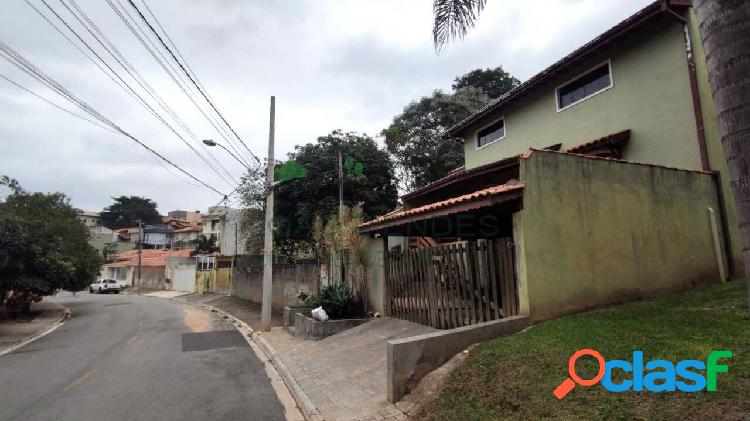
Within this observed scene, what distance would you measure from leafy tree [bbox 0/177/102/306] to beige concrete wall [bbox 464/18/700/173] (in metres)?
21.3

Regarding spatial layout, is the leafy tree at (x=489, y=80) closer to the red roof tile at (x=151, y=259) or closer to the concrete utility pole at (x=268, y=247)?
the concrete utility pole at (x=268, y=247)

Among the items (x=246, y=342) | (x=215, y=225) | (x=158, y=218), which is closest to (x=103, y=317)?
(x=246, y=342)

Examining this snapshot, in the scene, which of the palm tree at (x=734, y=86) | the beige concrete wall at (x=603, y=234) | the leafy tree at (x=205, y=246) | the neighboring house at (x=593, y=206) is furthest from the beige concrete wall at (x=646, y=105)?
the leafy tree at (x=205, y=246)

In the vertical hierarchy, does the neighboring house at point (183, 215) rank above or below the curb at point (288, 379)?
above

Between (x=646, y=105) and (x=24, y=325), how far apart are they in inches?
948

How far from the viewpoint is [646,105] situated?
32.4 ft

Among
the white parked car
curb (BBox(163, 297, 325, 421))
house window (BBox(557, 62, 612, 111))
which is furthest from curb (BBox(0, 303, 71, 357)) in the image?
the white parked car

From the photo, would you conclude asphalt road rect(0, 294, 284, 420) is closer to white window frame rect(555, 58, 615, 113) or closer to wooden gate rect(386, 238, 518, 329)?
wooden gate rect(386, 238, 518, 329)

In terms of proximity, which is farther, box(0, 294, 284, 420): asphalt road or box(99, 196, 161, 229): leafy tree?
box(99, 196, 161, 229): leafy tree

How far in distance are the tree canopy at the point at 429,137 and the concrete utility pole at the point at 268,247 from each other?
11109mm

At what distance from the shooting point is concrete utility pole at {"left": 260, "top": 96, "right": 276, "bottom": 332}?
41.8 ft

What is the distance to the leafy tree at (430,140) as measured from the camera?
24.0 m

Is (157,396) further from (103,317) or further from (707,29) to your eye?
(103,317)

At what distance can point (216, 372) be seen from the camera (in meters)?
7.95
